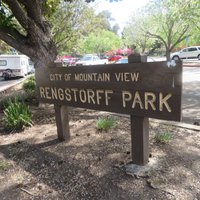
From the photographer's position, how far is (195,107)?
728 cm

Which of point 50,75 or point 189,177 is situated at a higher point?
point 50,75

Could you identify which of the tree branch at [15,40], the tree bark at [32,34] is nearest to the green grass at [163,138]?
the tree bark at [32,34]

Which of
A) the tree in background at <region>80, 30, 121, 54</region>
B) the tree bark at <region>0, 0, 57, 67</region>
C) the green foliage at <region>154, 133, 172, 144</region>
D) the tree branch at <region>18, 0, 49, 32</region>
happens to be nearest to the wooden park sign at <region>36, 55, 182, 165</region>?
the green foliage at <region>154, 133, 172, 144</region>

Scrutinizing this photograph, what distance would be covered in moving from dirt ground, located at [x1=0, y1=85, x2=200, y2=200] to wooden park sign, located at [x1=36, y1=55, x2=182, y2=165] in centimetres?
40

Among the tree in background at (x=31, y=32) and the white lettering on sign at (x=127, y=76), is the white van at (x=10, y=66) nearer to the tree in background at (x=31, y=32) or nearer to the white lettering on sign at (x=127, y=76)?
the tree in background at (x=31, y=32)

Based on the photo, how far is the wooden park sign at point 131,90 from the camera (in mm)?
2801

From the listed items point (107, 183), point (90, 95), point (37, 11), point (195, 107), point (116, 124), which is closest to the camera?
point (107, 183)

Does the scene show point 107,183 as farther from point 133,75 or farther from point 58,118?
point 58,118

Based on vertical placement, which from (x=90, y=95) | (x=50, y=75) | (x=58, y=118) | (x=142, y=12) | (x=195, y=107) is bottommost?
(x=195, y=107)

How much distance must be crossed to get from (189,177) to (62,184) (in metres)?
1.54

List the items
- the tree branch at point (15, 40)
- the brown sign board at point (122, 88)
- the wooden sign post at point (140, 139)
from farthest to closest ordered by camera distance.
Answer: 1. the tree branch at point (15, 40)
2. the wooden sign post at point (140, 139)
3. the brown sign board at point (122, 88)

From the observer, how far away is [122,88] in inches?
128

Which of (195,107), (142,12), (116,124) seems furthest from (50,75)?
(142,12)

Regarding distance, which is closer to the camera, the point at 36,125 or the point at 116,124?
the point at 116,124
